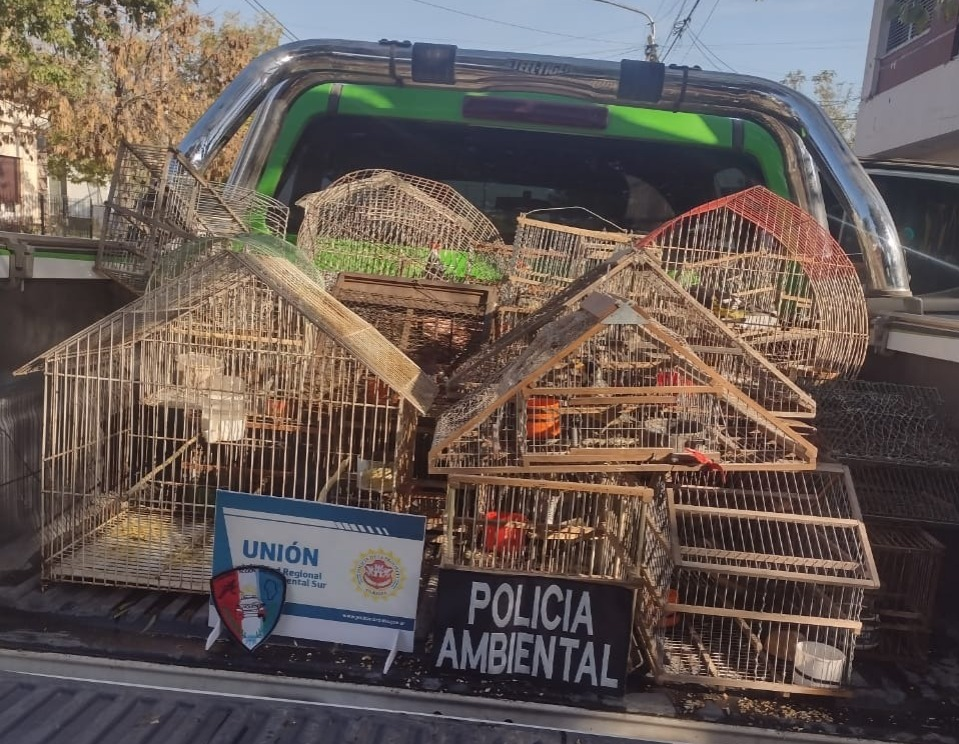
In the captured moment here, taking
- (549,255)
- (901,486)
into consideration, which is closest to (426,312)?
(549,255)

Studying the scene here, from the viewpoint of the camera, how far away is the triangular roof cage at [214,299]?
3023 millimetres

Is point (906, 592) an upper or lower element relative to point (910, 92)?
lower

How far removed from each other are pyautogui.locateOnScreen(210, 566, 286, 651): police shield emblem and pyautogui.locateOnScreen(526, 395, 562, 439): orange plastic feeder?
107cm

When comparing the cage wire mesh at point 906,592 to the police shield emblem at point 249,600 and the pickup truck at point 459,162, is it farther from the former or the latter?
the police shield emblem at point 249,600

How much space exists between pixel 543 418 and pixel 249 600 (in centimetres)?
126

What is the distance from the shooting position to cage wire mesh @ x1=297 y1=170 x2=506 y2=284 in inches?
197

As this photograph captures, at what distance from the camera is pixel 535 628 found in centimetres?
262

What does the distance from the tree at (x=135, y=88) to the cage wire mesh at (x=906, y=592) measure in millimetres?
10943

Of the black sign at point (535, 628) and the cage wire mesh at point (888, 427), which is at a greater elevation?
the cage wire mesh at point (888, 427)

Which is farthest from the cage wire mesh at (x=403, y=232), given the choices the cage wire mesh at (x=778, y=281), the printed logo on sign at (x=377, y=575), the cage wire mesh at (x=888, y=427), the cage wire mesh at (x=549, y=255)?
the printed logo on sign at (x=377, y=575)

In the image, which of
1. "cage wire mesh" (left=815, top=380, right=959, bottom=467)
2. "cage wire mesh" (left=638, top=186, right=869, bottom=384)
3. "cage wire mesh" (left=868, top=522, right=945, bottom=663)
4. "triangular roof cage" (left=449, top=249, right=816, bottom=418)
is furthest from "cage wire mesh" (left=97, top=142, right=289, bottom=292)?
"cage wire mesh" (left=868, top=522, right=945, bottom=663)

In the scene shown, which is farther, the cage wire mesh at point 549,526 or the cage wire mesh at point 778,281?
the cage wire mesh at point 778,281

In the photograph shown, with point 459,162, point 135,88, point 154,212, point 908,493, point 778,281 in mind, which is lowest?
point 908,493

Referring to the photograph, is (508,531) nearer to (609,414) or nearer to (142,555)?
(609,414)
